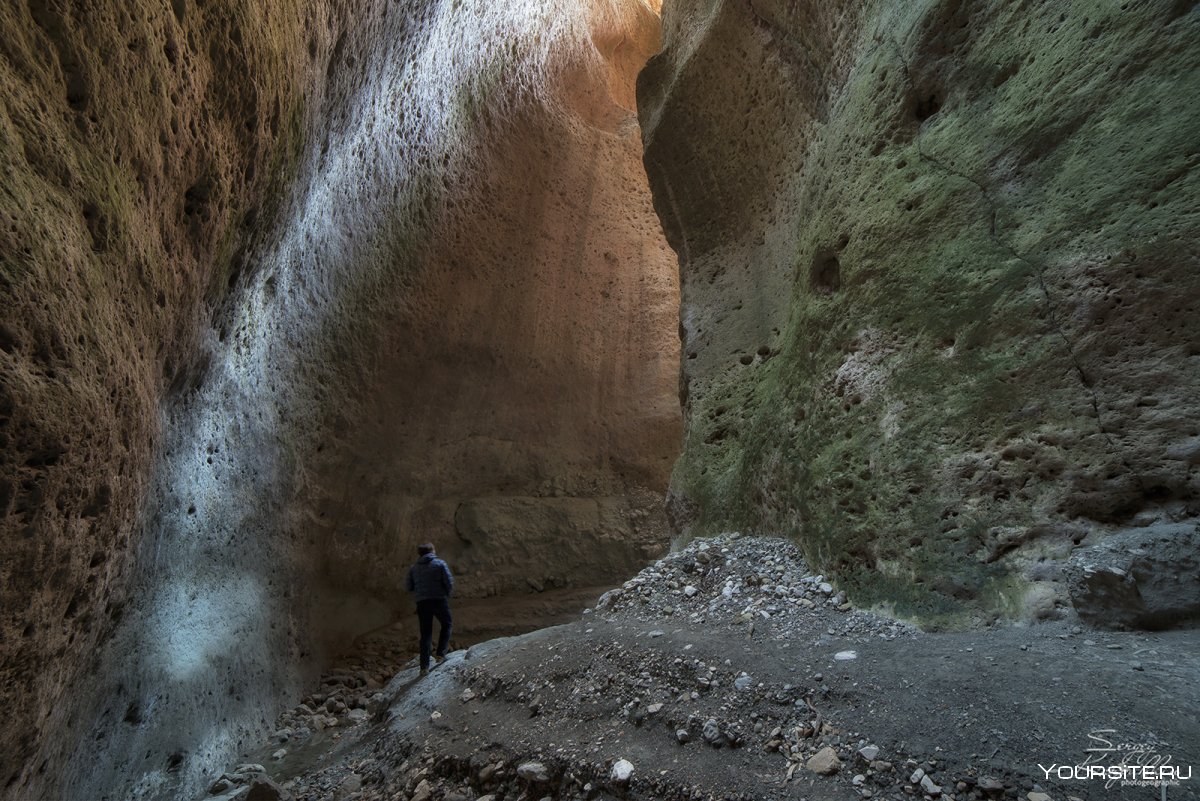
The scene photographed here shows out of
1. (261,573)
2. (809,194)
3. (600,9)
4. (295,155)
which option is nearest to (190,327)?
(295,155)

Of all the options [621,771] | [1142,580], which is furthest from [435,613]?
[1142,580]

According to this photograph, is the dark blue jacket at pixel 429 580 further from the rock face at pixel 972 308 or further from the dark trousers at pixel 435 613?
the rock face at pixel 972 308

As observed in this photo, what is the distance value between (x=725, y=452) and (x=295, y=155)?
13.0 feet

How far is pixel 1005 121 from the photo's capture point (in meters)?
3.62

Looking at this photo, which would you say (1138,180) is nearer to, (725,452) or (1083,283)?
(1083,283)

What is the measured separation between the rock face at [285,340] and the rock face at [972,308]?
3718 mm

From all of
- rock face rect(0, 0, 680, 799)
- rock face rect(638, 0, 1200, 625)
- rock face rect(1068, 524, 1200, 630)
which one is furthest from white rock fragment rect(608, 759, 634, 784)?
rock face rect(0, 0, 680, 799)

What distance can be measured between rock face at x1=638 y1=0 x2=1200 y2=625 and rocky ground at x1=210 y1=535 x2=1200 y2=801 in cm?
40

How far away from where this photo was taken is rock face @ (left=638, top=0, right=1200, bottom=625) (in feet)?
9.29

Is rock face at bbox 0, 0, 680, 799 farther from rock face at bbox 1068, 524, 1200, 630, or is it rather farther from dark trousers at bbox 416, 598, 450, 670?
rock face at bbox 1068, 524, 1200, 630

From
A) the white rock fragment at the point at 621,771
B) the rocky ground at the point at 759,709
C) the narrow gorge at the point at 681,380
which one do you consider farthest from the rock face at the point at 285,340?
the white rock fragment at the point at 621,771

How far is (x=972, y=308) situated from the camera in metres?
3.48

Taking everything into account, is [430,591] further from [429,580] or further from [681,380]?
[681,380]

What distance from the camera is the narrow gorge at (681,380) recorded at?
2.55 meters
